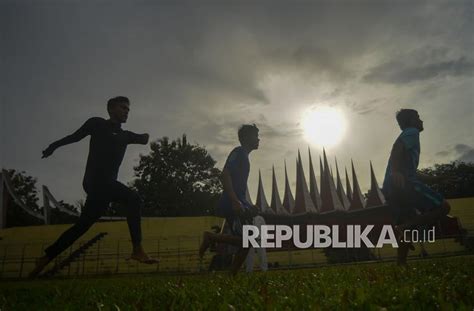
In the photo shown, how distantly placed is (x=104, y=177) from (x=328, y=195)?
14.7 m

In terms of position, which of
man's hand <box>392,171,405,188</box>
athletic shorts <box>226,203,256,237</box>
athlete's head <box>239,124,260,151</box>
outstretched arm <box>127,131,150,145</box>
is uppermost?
outstretched arm <box>127,131,150,145</box>

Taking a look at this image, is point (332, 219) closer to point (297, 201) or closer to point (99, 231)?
point (297, 201)

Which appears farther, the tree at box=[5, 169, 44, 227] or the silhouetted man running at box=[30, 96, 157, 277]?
the tree at box=[5, 169, 44, 227]

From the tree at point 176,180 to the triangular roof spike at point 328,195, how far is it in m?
9.47

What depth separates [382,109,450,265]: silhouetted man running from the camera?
516cm

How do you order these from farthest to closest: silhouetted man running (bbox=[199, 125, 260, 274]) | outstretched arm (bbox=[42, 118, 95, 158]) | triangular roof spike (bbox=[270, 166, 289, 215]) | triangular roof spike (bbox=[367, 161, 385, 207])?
triangular roof spike (bbox=[270, 166, 289, 215]) → triangular roof spike (bbox=[367, 161, 385, 207]) → outstretched arm (bbox=[42, 118, 95, 158]) → silhouetted man running (bbox=[199, 125, 260, 274])

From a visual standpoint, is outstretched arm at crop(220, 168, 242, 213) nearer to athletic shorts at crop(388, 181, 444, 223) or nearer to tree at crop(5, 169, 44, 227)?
athletic shorts at crop(388, 181, 444, 223)

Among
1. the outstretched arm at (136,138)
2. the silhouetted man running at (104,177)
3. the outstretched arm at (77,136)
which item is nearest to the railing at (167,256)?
the outstretched arm at (136,138)

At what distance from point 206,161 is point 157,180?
978 cm

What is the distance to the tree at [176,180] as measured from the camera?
77.1 feet

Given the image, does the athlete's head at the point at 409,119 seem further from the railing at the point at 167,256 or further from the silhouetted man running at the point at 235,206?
the railing at the point at 167,256

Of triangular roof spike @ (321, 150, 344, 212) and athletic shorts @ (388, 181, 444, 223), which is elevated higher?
triangular roof spike @ (321, 150, 344, 212)

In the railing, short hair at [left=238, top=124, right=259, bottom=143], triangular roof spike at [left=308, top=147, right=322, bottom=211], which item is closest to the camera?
short hair at [left=238, top=124, right=259, bottom=143]

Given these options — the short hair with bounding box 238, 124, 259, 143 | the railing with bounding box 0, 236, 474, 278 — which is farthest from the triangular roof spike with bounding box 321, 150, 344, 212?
the short hair with bounding box 238, 124, 259, 143
